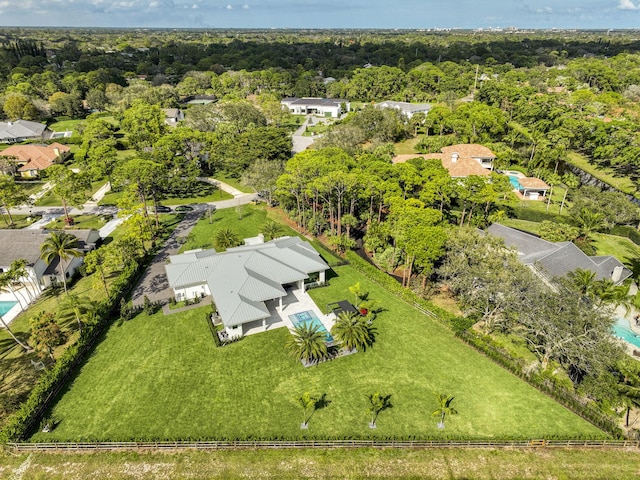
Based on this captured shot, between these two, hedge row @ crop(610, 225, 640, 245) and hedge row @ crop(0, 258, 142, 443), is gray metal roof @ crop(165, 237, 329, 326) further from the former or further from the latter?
hedge row @ crop(610, 225, 640, 245)

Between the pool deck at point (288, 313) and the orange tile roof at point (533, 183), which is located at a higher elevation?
the orange tile roof at point (533, 183)

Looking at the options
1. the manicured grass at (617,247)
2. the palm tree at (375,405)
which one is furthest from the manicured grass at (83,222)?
the manicured grass at (617,247)

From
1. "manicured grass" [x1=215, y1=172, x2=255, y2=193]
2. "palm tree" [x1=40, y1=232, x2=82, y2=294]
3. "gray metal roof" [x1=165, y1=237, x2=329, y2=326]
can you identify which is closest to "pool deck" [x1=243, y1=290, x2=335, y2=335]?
"gray metal roof" [x1=165, y1=237, x2=329, y2=326]

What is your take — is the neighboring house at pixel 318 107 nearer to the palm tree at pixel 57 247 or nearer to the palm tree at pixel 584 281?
the palm tree at pixel 57 247

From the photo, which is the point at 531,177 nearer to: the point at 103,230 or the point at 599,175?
the point at 599,175

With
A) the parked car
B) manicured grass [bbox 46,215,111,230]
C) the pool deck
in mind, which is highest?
manicured grass [bbox 46,215,111,230]

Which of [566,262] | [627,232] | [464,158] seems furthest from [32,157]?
[627,232]

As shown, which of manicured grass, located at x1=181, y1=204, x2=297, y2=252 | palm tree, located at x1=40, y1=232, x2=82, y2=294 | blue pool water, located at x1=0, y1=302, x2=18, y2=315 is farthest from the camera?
manicured grass, located at x1=181, y1=204, x2=297, y2=252
